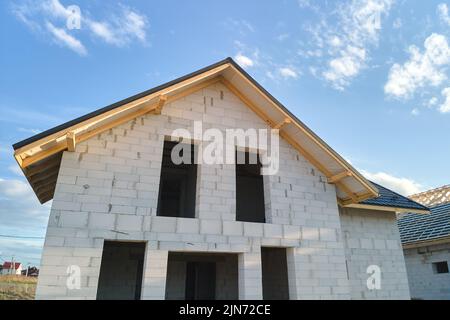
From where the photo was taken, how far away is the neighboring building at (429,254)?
508 inches

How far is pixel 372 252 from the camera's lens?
9.08 meters

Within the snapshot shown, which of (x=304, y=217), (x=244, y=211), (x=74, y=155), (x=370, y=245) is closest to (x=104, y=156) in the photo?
(x=74, y=155)

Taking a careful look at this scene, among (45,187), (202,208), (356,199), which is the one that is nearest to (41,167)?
(45,187)

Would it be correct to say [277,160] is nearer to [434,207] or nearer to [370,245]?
[370,245]

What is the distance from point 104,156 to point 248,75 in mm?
3726

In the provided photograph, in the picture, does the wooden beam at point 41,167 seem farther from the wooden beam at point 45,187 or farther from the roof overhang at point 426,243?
the roof overhang at point 426,243

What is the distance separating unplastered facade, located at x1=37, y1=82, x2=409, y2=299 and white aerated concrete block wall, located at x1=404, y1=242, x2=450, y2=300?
6397mm

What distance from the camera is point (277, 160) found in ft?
25.4

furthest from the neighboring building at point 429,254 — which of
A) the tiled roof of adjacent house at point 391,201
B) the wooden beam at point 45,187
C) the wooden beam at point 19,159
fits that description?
the wooden beam at point 19,159

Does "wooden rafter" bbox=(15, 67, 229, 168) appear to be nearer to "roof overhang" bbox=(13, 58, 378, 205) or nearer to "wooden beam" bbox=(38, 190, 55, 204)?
"roof overhang" bbox=(13, 58, 378, 205)

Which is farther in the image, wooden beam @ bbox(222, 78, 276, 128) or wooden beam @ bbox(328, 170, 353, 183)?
wooden beam @ bbox(222, 78, 276, 128)

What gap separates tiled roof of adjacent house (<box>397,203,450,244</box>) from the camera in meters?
13.3

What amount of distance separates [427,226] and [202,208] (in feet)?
42.2

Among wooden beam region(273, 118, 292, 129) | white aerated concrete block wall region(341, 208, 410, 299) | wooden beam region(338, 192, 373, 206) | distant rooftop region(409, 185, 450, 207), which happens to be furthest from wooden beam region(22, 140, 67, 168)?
distant rooftop region(409, 185, 450, 207)
